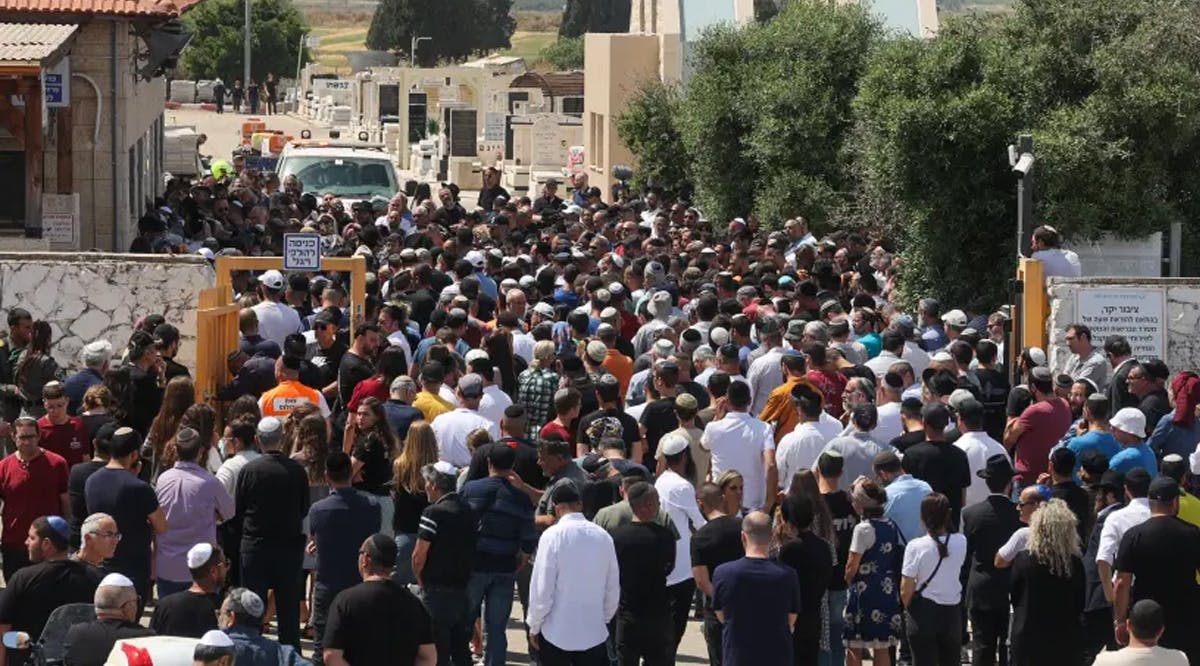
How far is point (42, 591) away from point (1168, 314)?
10.7m

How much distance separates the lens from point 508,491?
11.6m

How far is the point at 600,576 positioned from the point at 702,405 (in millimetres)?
3804

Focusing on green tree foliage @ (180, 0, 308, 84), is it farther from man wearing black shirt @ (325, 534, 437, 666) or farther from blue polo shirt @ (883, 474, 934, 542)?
man wearing black shirt @ (325, 534, 437, 666)

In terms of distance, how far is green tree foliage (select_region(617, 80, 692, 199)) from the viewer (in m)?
34.9

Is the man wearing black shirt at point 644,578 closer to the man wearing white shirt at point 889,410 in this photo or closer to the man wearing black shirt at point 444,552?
the man wearing black shirt at point 444,552

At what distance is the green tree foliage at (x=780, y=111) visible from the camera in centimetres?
2753

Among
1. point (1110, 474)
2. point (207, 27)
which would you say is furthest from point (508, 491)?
point (207, 27)

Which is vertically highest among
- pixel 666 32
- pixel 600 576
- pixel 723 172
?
pixel 666 32

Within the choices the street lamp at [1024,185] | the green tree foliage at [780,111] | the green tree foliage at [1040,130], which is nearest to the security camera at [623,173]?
the green tree foliage at [780,111]

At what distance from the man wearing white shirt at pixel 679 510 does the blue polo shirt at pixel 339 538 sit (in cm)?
173

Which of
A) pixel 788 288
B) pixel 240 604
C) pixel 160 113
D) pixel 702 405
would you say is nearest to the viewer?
pixel 240 604

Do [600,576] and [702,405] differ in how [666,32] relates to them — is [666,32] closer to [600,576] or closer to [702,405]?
[702,405]

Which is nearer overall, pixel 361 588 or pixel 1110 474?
pixel 361 588

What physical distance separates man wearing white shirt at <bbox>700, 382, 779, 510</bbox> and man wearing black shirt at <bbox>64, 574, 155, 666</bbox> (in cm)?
501
